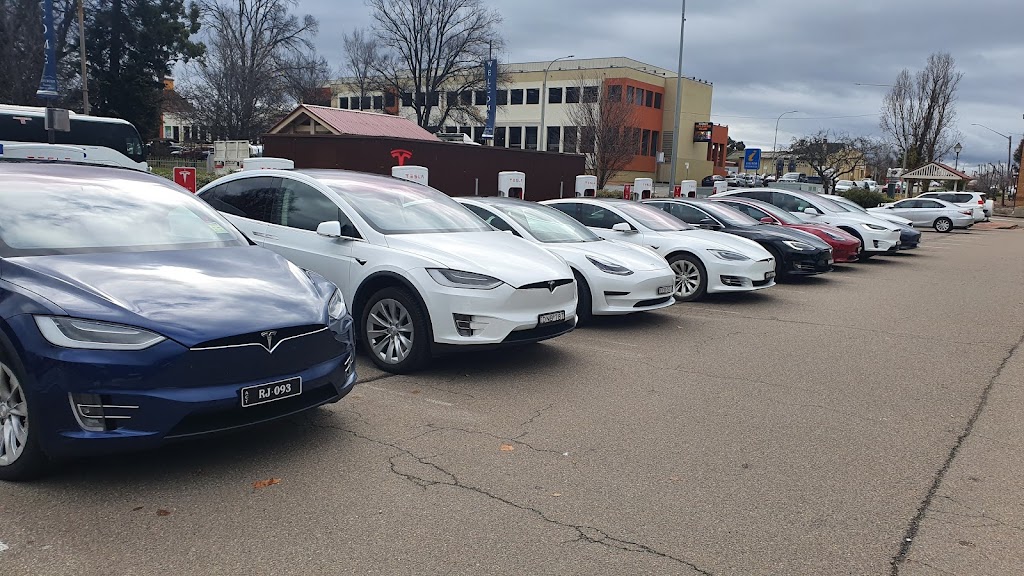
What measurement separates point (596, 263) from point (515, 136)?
239 feet

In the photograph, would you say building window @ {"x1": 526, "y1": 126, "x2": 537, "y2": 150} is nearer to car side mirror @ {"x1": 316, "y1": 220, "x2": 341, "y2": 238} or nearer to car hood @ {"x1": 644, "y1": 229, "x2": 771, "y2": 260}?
car hood @ {"x1": 644, "y1": 229, "x2": 771, "y2": 260}

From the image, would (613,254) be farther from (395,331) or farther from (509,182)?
(509,182)

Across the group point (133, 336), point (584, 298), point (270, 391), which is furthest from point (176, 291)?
point (584, 298)

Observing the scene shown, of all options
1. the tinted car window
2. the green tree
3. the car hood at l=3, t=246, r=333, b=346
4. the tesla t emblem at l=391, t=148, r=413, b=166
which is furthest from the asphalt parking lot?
the green tree

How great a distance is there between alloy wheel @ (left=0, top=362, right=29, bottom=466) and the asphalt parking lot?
0.22 metres

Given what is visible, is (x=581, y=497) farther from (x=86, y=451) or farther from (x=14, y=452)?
(x=14, y=452)

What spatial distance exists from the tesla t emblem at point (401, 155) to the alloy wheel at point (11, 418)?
15.3 metres

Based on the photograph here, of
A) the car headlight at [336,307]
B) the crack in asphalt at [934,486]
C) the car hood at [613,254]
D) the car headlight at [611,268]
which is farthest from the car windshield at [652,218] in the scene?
the car headlight at [336,307]

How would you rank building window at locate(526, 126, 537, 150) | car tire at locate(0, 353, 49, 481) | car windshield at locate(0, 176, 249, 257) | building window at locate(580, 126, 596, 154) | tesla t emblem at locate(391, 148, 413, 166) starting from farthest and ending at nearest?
building window at locate(526, 126, 537, 150) < building window at locate(580, 126, 596, 154) < tesla t emblem at locate(391, 148, 413, 166) < car windshield at locate(0, 176, 249, 257) < car tire at locate(0, 353, 49, 481)

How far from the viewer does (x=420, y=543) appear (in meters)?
3.46

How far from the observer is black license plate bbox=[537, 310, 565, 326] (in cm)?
634

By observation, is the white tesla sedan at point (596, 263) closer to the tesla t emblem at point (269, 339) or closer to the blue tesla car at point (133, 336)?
the blue tesla car at point (133, 336)

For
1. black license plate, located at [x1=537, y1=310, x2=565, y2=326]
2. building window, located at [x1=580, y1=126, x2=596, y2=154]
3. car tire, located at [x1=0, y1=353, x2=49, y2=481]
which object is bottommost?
car tire, located at [x1=0, y1=353, x2=49, y2=481]

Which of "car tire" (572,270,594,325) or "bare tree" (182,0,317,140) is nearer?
"car tire" (572,270,594,325)
